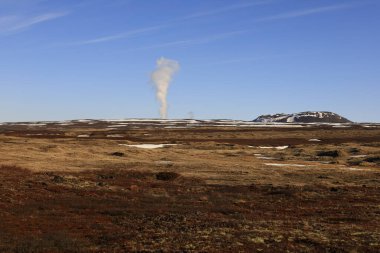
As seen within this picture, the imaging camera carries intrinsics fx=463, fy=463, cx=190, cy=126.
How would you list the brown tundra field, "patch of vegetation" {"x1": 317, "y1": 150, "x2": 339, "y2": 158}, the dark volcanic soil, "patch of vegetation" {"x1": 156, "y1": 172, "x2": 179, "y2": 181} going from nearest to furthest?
the dark volcanic soil → the brown tundra field → "patch of vegetation" {"x1": 156, "y1": 172, "x2": 179, "y2": 181} → "patch of vegetation" {"x1": 317, "y1": 150, "x2": 339, "y2": 158}

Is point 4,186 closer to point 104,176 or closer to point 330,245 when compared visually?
point 104,176

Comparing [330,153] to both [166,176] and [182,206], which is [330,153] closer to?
[166,176]

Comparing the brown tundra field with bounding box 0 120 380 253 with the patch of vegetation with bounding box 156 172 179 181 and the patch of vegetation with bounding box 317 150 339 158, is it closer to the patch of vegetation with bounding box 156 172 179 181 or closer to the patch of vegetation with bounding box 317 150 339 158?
the patch of vegetation with bounding box 156 172 179 181

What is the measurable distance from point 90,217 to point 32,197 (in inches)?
296

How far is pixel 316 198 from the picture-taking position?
33969 millimetres

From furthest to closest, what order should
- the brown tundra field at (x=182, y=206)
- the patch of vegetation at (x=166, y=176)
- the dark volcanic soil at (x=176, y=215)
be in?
the patch of vegetation at (x=166, y=176)
the brown tundra field at (x=182, y=206)
the dark volcanic soil at (x=176, y=215)

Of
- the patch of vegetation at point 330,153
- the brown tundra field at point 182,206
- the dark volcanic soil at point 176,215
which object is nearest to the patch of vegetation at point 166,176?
the brown tundra field at point 182,206

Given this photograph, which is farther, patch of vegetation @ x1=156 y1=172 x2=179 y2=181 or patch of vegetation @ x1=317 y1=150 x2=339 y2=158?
patch of vegetation @ x1=317 y1=150 x2=339 y2=158

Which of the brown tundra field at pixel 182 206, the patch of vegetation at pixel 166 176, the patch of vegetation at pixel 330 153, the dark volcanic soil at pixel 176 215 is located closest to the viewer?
the dark volcanic soil at pixel 176 215

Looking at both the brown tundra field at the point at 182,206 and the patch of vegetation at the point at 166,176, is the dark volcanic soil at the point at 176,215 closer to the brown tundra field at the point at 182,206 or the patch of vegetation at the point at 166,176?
the brown tundra field at the point at 182,206

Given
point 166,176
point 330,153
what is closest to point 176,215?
point 166,176

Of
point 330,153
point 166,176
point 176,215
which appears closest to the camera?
point 176,215

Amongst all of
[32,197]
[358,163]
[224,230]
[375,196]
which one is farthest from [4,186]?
[358,163]

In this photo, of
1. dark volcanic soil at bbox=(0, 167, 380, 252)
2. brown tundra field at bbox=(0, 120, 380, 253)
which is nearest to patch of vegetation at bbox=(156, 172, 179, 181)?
brown tundra field at bbox=(0, 120, 380, 253)
